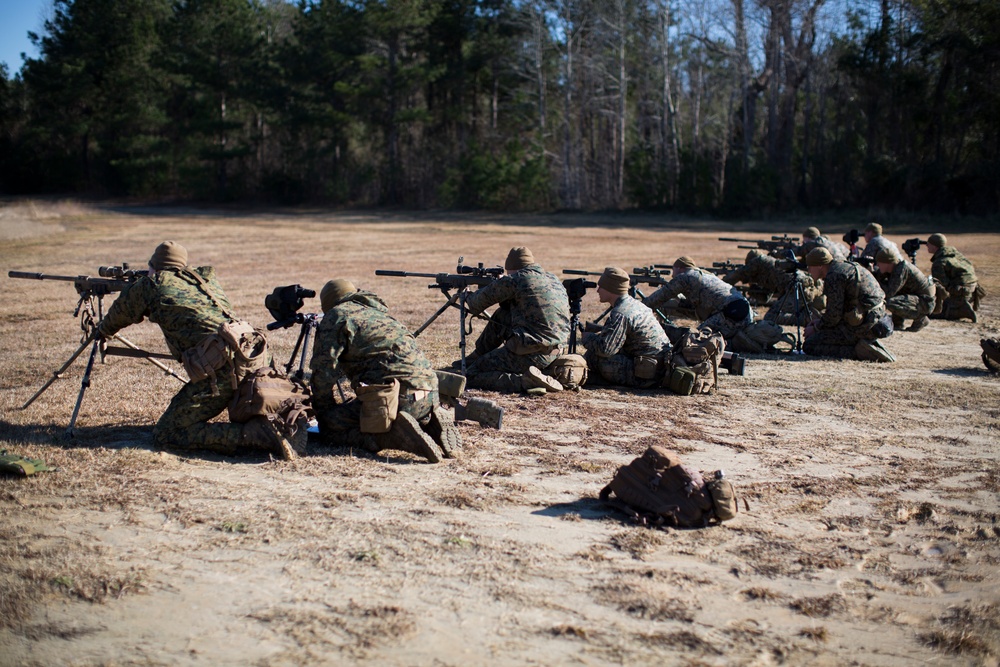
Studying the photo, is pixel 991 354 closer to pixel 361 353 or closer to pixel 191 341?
pixel 361 353

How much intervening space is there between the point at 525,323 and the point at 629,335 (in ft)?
3.82

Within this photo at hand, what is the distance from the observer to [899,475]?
6.89m

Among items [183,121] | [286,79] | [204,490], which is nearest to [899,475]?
[204,490]

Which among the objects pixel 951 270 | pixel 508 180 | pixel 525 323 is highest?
pixel 508 180

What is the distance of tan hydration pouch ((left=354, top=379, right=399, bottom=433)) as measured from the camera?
6695 millimetres

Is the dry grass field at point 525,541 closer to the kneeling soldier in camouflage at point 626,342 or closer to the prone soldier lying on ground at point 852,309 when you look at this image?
the kneeling soldier in camouflage at point 626,342

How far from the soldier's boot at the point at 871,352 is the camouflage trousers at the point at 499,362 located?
4378 millimetres

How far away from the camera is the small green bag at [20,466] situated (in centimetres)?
610

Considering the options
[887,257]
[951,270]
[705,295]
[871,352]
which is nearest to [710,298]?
[705,295]

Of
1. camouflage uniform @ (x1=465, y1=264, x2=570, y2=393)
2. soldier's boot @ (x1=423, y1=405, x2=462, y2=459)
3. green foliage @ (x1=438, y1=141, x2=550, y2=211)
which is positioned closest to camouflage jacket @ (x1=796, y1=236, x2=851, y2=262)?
camouflage uniform @ (x1=465, y1=264, x2=570, y2=393)

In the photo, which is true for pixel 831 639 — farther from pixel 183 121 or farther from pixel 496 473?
pixel 183 121

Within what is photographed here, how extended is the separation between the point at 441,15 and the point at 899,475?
147 feet

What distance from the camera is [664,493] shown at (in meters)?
5.72

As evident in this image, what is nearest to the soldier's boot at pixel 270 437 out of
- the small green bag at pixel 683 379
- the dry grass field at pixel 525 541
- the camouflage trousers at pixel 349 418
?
the dry grass field at pixel 525 541
